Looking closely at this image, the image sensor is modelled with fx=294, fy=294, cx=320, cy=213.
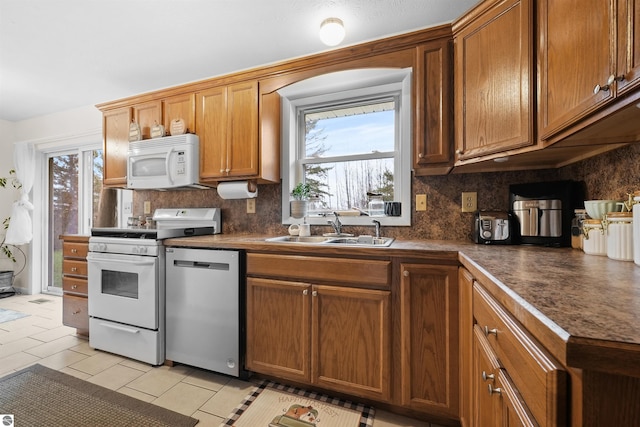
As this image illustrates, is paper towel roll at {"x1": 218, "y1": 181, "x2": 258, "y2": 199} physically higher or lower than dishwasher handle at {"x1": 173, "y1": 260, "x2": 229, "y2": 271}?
higher

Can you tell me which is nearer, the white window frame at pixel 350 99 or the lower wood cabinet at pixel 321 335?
the lower wood cabinet at pixel 321 335

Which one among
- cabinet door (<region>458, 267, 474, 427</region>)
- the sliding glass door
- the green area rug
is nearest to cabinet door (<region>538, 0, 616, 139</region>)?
cabinet door (<region>458, 267, 474, 427</region>)

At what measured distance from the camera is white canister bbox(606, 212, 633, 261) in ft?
3.54

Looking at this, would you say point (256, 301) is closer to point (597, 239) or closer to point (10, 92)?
point (597, 239)

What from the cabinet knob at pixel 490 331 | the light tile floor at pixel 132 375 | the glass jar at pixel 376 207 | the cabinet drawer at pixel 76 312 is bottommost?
the light tile floor at pixel 132 375

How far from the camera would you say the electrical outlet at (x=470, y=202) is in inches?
79.5

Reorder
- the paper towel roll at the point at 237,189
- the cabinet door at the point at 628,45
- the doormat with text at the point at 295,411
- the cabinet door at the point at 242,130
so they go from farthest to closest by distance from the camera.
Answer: the paper towel roll at the point at 237,189, the cabinet door at the point at 242,130, the doormat with text at the point at 295,411, the cabinet door at the point at 628,45

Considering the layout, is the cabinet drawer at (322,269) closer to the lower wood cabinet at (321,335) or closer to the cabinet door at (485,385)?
the lower wood cabinet at (321,335)

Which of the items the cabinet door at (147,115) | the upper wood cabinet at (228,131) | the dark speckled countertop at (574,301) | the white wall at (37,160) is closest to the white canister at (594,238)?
the dark speckled countertop at (574,301)

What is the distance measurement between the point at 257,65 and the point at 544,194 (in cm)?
235

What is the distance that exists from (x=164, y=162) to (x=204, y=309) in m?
1.40

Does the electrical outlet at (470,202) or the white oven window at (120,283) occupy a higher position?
the electrical outlet at (470,202)

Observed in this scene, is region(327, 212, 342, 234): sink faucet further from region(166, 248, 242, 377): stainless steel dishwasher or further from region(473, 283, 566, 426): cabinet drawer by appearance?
region(473, 283, 566, 426): cabinet drawer

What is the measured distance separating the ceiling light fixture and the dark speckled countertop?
1.60 meters
